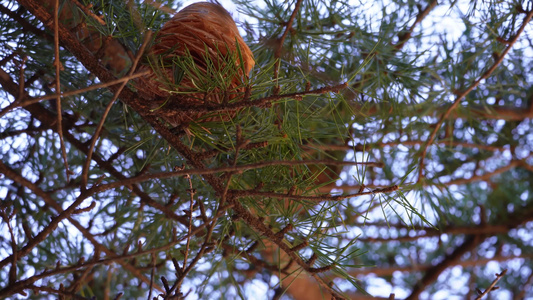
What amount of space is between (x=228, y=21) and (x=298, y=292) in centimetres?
80

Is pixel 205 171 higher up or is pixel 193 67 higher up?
pixel 193 67

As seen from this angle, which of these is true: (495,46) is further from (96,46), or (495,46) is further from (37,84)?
(37,84)

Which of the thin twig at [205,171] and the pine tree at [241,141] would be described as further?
the pine tree at [241,141]

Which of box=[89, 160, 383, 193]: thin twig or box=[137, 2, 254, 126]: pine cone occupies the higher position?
box=[137, 2, 254, 126]: pine cone

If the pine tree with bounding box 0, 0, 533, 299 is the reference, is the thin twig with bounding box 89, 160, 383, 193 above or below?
below

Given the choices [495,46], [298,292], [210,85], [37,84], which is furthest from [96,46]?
[298,292]

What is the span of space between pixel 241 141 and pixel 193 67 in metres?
0.08

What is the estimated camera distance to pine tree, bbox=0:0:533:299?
0.42 metres

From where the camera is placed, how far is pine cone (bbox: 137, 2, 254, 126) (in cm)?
40

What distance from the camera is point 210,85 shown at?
41cm

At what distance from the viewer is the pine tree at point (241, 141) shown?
0.42 metres

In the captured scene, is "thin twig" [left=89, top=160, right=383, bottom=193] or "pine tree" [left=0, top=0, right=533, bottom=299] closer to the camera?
"thin twig" [left=89, top=160, right=383, bottom=193]

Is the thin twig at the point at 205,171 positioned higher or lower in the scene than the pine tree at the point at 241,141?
lower

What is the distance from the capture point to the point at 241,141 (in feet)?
1.17
